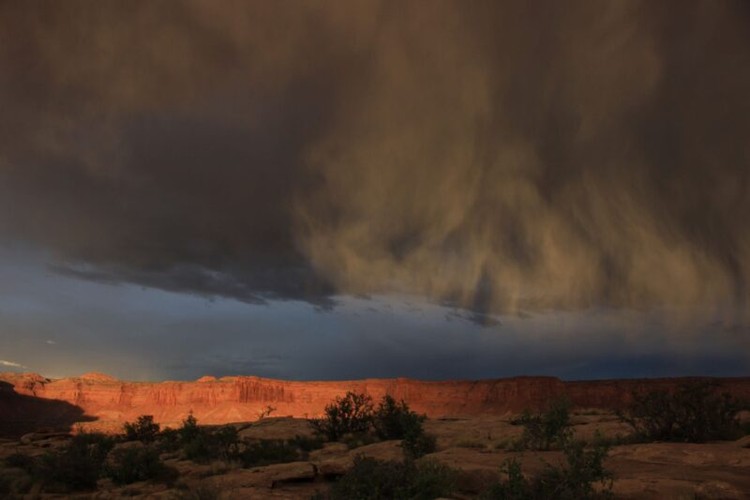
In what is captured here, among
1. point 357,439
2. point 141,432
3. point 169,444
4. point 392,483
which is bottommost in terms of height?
point 169,444

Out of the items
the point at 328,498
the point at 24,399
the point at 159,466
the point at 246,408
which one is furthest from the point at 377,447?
the point at 24,399

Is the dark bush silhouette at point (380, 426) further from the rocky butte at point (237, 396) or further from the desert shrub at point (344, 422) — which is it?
the rocky butte at point (237, 396)

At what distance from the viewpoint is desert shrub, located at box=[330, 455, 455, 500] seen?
9875 mm

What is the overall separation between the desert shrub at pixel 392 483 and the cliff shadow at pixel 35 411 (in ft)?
337

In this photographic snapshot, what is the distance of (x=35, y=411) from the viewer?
100812mm

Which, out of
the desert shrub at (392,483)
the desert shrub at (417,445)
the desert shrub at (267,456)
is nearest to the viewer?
the desert shrub at (392,483)

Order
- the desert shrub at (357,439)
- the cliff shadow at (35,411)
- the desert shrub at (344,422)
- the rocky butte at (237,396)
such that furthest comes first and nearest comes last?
1. the rocky butte at (237,396)
2. the cliff shadow at (35,411)
3. the desert shrub at (344,422)
4. the desert shrub at (357,439)

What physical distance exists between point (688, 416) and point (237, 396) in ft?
348

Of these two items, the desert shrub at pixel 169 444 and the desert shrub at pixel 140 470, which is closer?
the desert shrub at pixel 140 470

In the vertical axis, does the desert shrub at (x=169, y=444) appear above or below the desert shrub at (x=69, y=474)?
below

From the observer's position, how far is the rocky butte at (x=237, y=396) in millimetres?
95438

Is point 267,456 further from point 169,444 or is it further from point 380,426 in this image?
point 169,444

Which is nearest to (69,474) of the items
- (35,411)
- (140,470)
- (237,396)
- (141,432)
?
(140,470)

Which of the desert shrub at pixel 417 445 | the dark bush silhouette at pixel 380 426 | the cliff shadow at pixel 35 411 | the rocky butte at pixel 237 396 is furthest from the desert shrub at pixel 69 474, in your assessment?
the cliff shadow at pixel 35 411
